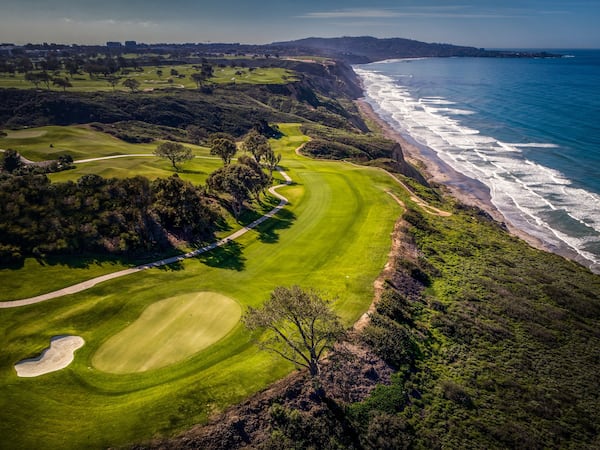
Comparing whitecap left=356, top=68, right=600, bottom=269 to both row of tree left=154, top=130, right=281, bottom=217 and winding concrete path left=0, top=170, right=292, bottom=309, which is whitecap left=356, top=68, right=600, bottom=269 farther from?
winding concrete path left=0, top=170, right=292, bottom=309

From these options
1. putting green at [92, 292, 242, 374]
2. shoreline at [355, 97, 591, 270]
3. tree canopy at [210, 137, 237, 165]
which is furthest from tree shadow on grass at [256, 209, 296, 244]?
shoreline at [355, 97, 591, 270]

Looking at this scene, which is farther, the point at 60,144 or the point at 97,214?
the point at 60,144

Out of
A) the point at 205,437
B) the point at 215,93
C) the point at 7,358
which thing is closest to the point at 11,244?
the point at 7,358

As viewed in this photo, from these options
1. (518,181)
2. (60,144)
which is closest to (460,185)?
(518,181)

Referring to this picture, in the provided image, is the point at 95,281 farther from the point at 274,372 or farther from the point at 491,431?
the point at 491,431

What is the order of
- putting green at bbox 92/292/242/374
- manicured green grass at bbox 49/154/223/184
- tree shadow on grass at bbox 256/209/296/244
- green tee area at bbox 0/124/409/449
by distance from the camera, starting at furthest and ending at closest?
1. manicured green grass at bbox 49/154/223/184
2. tree shadow on grass at bbox 256/209/296/244
3. putting green at bbox 92/292/242/374
4. green tee area at bbox 0/124/409/449

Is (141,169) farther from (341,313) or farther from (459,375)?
(459,375)

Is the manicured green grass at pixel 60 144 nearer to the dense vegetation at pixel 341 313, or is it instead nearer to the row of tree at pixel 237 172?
the row of tree at pixel 237 172
